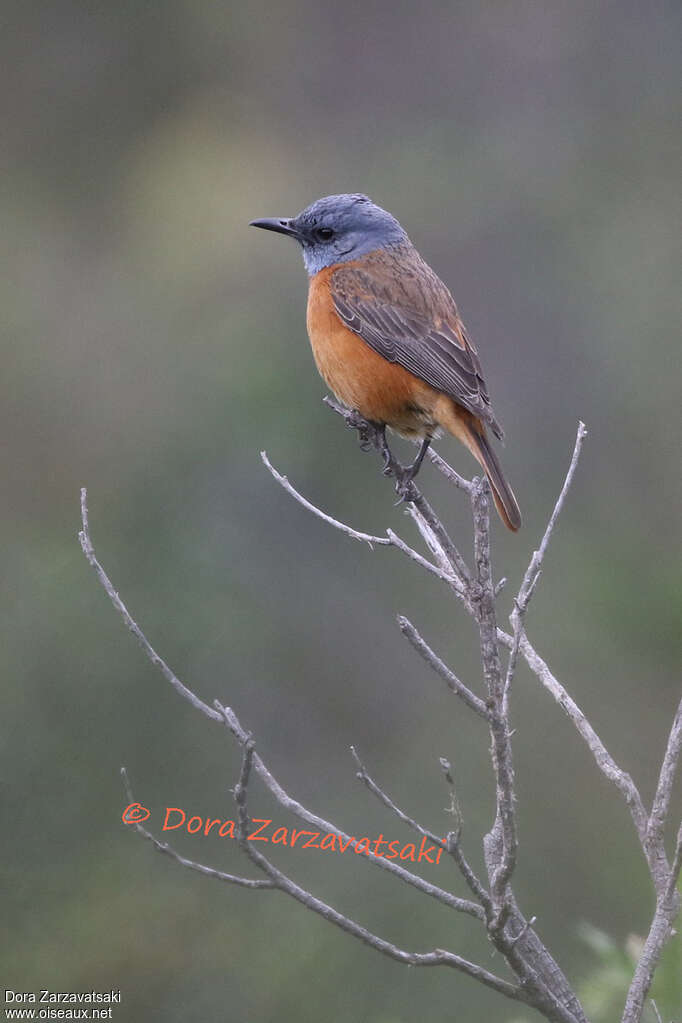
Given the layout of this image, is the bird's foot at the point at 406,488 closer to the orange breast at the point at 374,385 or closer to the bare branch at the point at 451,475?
→ the bare branch at the point at 451,475

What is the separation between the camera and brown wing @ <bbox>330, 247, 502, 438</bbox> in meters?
4.98

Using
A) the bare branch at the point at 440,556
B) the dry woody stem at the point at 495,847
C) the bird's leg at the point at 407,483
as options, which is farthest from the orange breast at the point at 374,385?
the dry woody stem at the point at 495,847

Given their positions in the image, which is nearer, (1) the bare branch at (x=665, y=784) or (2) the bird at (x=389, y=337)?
(1) the bare branch at (x=665, y=784)

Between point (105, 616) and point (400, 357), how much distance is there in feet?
11.0

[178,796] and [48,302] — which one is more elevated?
[48,302]

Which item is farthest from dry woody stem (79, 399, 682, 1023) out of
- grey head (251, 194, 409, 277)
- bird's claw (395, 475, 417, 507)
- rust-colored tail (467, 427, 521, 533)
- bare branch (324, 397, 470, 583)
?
grey head (251, 194, 409, 277)

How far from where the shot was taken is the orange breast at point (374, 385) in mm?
4984

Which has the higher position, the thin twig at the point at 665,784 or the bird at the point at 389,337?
the bird at the point at 389,337

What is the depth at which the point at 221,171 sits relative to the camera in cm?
1036

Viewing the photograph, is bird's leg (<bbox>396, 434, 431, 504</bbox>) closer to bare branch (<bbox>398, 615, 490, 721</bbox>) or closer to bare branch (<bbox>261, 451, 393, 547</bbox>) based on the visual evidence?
bare branch (<bbox>261, 451, 393, 547</bbox>)

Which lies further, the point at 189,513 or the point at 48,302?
the point at 48,302

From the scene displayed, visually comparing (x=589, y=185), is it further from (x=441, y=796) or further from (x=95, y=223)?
(x=441, y=796)

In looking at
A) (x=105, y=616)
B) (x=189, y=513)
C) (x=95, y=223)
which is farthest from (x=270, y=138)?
(x=105, y=616)

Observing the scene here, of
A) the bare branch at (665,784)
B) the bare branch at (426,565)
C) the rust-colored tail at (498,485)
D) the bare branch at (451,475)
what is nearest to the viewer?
the bare branch at (665,784)
